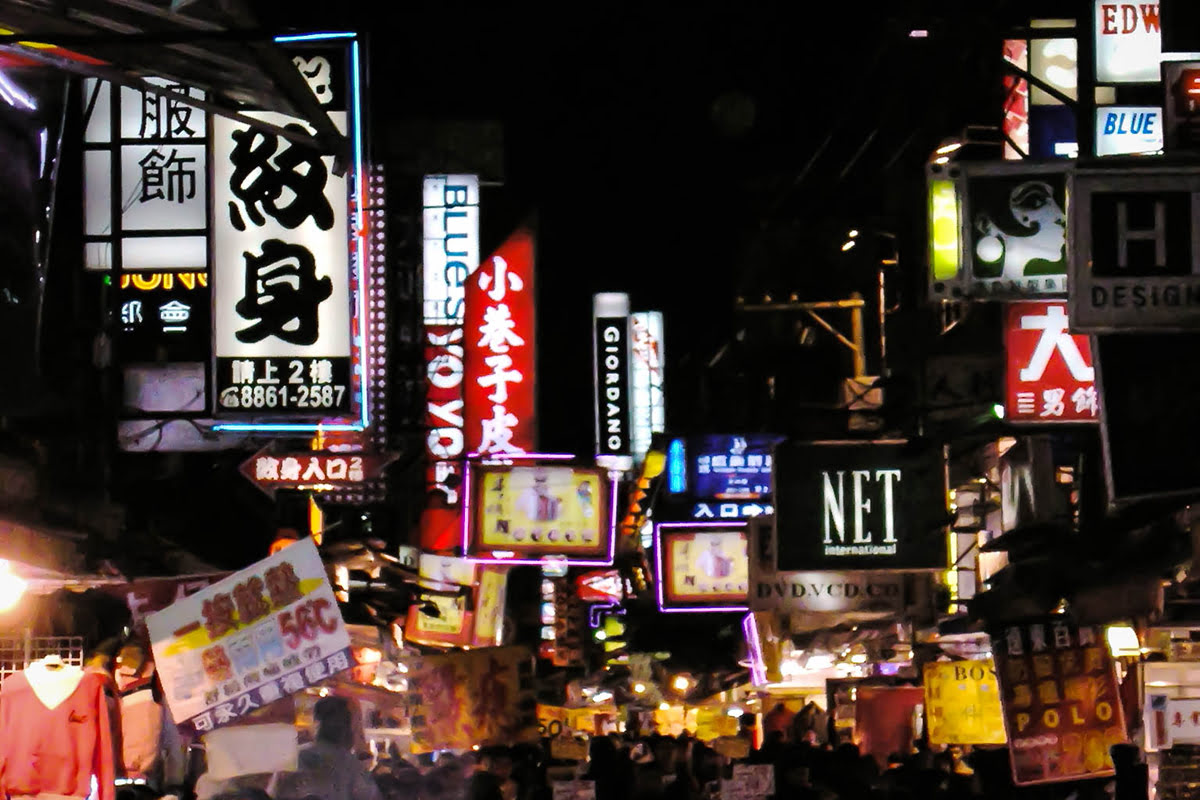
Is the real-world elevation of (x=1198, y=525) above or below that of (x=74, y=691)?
above

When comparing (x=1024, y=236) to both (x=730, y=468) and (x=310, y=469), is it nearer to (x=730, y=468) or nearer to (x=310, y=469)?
(x=310, y=469)

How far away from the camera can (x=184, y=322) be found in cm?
1800

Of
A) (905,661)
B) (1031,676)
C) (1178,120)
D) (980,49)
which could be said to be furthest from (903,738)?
(1178,120)

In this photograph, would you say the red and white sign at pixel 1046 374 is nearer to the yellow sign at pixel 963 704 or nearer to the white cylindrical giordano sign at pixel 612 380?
the yellow sign at pixel 963 704

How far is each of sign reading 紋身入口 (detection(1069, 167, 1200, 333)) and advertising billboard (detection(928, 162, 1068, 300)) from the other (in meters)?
2.56

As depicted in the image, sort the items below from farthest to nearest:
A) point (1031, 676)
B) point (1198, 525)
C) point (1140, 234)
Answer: point (1031, 676) < point (1198, 525) < point (1140, 234)

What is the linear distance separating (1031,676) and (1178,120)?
5640 millimetres

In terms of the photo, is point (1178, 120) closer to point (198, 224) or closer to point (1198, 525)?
point (1198, 525)

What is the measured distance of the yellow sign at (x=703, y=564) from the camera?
28.1 metres

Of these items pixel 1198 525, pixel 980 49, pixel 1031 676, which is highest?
pixel 980 49

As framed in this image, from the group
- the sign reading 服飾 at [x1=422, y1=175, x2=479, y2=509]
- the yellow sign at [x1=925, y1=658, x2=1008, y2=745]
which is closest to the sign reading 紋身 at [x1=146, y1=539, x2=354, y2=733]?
the sign reading 服飾 at [x1=422, y1=175, x2=479, y2=509]

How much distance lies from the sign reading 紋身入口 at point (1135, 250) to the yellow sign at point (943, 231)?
3.54m

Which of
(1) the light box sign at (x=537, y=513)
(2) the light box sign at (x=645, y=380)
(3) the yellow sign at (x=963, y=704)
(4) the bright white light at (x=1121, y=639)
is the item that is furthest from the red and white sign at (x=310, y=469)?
(2) the light box sign at (x=645, y=380)

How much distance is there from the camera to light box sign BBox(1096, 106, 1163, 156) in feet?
47.7
